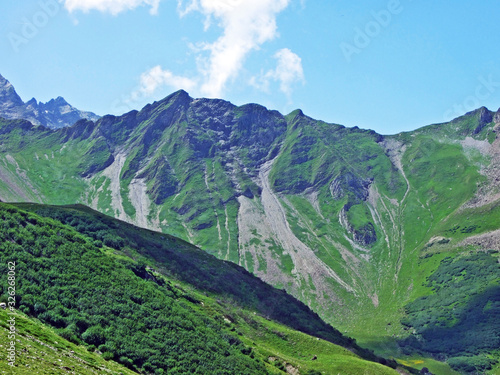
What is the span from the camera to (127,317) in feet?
289

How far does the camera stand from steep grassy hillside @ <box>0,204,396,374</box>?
244 feet

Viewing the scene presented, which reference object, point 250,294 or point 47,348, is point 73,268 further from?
point 250,294

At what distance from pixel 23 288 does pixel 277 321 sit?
98905mm

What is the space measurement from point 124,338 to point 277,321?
8533 cm

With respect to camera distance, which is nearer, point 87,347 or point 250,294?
point 87,347

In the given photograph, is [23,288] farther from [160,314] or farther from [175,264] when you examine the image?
[175,264]

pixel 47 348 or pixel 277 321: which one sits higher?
pixel 277 321

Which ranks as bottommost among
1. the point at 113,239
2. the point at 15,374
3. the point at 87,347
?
the point at 87,347

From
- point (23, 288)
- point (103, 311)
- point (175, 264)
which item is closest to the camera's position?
point (23, 288)

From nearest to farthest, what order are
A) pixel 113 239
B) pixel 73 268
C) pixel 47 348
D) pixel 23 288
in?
pixel 47 348 → pixel 23 288 → pixel 73 268 → pixel 113 239

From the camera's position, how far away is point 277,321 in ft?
506

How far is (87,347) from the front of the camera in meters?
70.8

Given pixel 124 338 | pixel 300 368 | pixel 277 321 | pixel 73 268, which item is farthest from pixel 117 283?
pixel 277 321

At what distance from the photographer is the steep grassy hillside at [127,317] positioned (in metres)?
74.4
